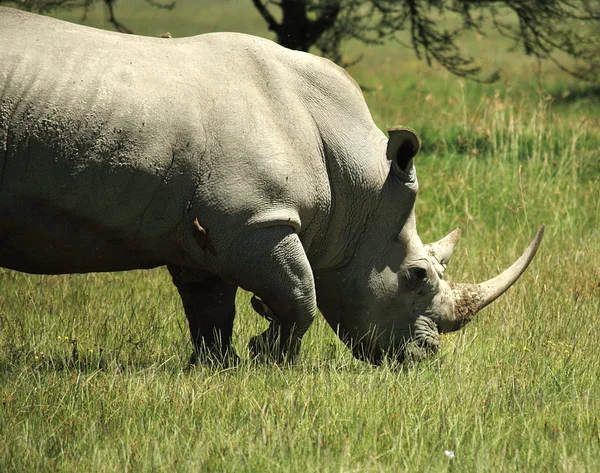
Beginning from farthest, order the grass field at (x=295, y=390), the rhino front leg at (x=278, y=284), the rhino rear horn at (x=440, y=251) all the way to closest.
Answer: the rhino rear horn at (x=440, y=251)
the rhino front leg at (x=278, y=284)
the grass field at (x=295, y=390)

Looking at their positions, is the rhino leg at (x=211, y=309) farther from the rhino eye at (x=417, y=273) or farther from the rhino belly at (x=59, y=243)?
the rhino eye at (x=417, y=273)

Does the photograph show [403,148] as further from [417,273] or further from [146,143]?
[146,143]

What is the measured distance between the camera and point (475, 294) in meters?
5.21

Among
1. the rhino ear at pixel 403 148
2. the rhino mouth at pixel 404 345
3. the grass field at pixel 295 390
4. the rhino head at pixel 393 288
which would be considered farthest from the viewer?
the rhino mouth at pixel 404 345

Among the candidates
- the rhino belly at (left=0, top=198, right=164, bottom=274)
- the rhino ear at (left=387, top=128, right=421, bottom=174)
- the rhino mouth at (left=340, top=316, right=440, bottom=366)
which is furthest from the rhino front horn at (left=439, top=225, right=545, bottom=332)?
the rhino belly at (left=0, top=198, right=164, bottom=274)

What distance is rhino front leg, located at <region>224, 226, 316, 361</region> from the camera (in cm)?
439

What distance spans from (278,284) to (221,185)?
586mm

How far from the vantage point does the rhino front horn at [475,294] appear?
5177mm

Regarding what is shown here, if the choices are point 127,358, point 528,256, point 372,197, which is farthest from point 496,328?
point 127,358

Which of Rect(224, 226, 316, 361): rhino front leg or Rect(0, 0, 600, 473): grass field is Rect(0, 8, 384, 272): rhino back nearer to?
Rect(224, 226, 316, 361): rhino front leg

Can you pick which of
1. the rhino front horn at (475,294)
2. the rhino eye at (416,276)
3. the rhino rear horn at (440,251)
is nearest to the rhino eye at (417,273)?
the rhino eye at (416,276)

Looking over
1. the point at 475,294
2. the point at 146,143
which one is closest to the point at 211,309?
the point at 146,143

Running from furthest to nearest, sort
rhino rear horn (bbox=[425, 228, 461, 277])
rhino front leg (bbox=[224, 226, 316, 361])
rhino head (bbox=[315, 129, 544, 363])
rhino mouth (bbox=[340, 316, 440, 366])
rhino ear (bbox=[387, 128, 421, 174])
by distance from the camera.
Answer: rhino rear horn (bbox=[425, 228, 461, 277])
rhino mouth (bbox=[340, 316, 440, 366])
rhino head (bbox=[315, 129, 544, 363])
rhino ear (bbox=[387, 128, 421, 174])
rhino front leg (bbox=[224, 226, 316, 361])

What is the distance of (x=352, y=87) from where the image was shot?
16.1ft
